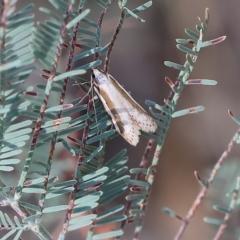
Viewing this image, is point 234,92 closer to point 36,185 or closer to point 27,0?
point 27,0

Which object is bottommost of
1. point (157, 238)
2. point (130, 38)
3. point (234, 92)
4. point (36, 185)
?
point (157, 238)

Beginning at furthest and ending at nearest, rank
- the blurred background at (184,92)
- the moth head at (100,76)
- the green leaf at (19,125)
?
the blurred background at (184,92), the moth head at (100,76), the green leaf at (19,125)

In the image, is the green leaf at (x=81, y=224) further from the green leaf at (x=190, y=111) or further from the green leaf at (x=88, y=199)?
the green leaf at (x=190, y=111)

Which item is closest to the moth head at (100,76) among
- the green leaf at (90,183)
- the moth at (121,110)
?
the moth at (121,110)

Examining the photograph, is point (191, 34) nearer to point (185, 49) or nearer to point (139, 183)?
point (185, 49)

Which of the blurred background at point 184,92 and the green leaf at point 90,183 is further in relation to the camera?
the blurred background at point 184,92

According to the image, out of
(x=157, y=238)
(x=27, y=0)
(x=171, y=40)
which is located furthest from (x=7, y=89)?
(x=157, y=238)
